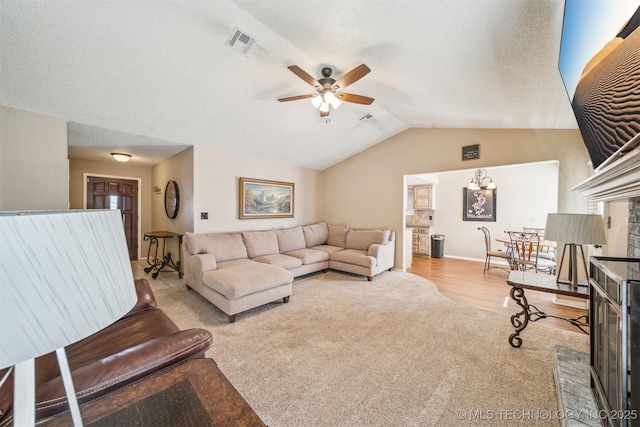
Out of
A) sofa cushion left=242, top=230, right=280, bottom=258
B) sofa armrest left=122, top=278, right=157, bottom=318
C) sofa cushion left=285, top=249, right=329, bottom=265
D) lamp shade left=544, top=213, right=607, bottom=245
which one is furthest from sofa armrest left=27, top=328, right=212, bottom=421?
sofa cushion left=285, top=249, right=329, bottom=265

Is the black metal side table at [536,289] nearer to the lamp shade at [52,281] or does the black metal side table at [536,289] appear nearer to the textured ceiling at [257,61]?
the textured ceiling at [257,61]

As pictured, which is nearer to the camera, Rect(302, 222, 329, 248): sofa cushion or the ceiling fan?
the ceiling fan

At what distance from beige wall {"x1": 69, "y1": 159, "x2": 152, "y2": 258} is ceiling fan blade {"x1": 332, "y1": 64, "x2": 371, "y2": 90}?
17.4ft

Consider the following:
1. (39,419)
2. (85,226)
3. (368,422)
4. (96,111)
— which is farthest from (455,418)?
(96,111)

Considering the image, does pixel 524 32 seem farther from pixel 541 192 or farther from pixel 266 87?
pixel 541 192

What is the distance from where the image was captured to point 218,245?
3693 mm

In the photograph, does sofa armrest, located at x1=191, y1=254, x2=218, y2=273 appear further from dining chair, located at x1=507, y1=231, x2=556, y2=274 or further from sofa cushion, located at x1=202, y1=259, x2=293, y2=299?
dining chair, located at x1=507, y1=231, x2=556, y2=274

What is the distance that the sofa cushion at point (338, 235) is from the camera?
17.3 feet

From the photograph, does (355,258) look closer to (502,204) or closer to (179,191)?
(179,191)

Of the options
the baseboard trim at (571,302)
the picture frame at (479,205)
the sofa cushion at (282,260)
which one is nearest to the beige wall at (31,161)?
the sofa cushion at (282,260)

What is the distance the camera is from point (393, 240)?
4.89 m

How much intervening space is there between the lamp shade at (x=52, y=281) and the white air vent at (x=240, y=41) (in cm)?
231

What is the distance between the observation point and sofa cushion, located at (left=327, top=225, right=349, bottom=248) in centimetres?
528

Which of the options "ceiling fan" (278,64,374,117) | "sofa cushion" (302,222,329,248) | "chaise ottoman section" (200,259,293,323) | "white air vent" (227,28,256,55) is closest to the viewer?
"white air vent" (227,28,256,55)
